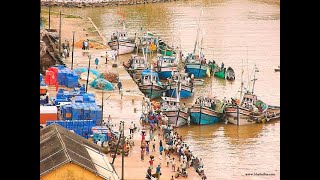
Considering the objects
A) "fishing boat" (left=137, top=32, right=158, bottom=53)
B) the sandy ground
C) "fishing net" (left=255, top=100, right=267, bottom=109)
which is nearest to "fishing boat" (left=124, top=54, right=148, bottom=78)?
the sandy ground

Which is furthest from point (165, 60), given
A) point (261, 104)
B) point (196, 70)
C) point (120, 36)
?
point (261, 104)

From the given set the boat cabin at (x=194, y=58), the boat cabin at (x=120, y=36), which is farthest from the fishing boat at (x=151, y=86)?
the boat cabin at (x=120, y=36)

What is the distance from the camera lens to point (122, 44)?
16.9 m

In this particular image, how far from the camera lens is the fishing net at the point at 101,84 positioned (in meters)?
13.4

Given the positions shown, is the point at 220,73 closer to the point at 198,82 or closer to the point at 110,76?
the point at 198,82

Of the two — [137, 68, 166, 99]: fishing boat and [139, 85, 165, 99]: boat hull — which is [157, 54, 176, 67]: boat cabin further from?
[139, 85, 165, 99]: boat hull

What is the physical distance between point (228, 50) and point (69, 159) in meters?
10.6

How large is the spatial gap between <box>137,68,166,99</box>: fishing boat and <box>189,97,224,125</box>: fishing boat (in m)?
1.21

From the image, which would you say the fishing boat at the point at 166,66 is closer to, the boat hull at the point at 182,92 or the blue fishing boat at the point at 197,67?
the blue fishing boat at the point at 197,67

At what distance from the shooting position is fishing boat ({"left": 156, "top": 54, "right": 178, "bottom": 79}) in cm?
1473
